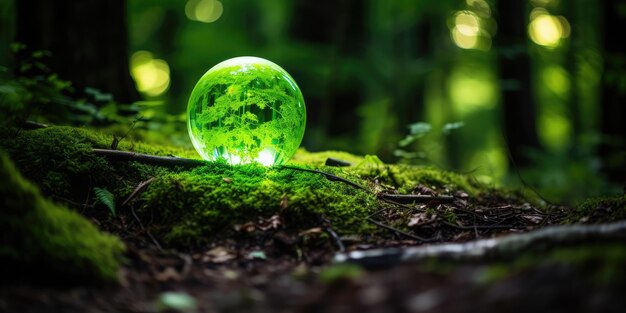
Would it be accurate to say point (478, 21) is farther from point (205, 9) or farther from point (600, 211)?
point (205, 9)

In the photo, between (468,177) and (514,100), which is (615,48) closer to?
(514,100)

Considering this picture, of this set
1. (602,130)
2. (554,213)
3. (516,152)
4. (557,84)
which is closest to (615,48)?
(602,130)

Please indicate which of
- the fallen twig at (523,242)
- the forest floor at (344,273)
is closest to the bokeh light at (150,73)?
the forest floor at (344,273)

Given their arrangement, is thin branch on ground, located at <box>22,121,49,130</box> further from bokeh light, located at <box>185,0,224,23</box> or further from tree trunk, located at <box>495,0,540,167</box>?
bokeh light, located at <box>185,0,224,23</box>

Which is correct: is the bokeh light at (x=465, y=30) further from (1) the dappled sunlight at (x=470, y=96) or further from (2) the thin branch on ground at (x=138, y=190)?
(2) the thin branch on ground at (x=138, y=190)

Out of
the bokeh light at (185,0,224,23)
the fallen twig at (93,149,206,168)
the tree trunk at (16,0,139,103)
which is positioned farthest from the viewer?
the bokeh light at (185,0,224,23)

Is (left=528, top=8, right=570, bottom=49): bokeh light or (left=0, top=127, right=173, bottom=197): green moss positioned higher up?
(left=528, top=8, right=570, bottom=49): bokeh light

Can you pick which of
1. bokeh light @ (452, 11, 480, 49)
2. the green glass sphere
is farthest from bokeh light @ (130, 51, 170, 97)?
the green glass sphere
